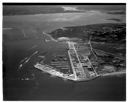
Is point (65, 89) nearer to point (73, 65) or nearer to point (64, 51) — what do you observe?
point (73, 65)

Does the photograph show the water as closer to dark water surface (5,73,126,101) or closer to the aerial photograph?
the aerial photograph

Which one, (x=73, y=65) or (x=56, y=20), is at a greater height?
(x=56, y=20)

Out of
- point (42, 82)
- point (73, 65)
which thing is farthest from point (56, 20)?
point (42, 82)

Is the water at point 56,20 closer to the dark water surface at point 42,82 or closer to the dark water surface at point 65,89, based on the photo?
the dark water surface at point 42,82

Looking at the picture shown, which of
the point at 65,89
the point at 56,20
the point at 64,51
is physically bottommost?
the point at 65,89

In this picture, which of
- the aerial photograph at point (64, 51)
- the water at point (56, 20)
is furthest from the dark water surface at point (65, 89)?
the water at point (56, 20)

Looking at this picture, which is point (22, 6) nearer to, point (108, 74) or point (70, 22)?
point (70, 22)

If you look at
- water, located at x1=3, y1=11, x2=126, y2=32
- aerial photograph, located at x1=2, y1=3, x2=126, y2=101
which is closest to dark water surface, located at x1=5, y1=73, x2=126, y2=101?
aerial photograph, located at x1=2, y1=3, x2=126, y2=101

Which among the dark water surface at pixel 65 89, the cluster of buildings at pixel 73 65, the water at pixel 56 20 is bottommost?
the dark water surface at pixel 65 89

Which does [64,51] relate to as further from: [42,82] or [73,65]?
[42,82]
